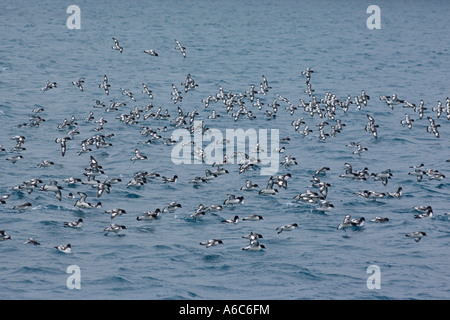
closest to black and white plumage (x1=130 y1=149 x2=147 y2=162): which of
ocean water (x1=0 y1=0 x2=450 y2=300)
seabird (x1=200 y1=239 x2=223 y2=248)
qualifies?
ocean water (x1=0 y1=0 x2=450 y2=300)

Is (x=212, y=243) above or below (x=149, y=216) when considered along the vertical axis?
below

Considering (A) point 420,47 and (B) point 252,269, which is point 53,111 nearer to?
(B) point 252,269

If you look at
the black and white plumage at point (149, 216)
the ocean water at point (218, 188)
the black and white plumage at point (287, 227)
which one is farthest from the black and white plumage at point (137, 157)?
the black and white plumage at point (287, 227)

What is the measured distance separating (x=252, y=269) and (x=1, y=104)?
38165 mm

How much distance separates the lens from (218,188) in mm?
45031

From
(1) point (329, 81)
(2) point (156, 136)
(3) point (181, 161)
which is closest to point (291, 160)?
(3) point (181, 161)

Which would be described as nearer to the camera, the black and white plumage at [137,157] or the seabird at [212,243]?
the seabird at [212,243]

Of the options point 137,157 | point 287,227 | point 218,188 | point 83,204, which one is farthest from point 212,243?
point 137,157

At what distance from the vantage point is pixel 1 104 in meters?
65.1

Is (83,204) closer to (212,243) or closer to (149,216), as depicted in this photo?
(149,216)

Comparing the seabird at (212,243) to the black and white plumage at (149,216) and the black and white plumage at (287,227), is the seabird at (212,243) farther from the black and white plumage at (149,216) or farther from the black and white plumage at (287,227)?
the black and white plumage at (149,216)

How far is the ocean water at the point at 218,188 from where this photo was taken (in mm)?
33125

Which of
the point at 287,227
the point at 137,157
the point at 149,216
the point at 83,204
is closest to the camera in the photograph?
the point at 287,227
